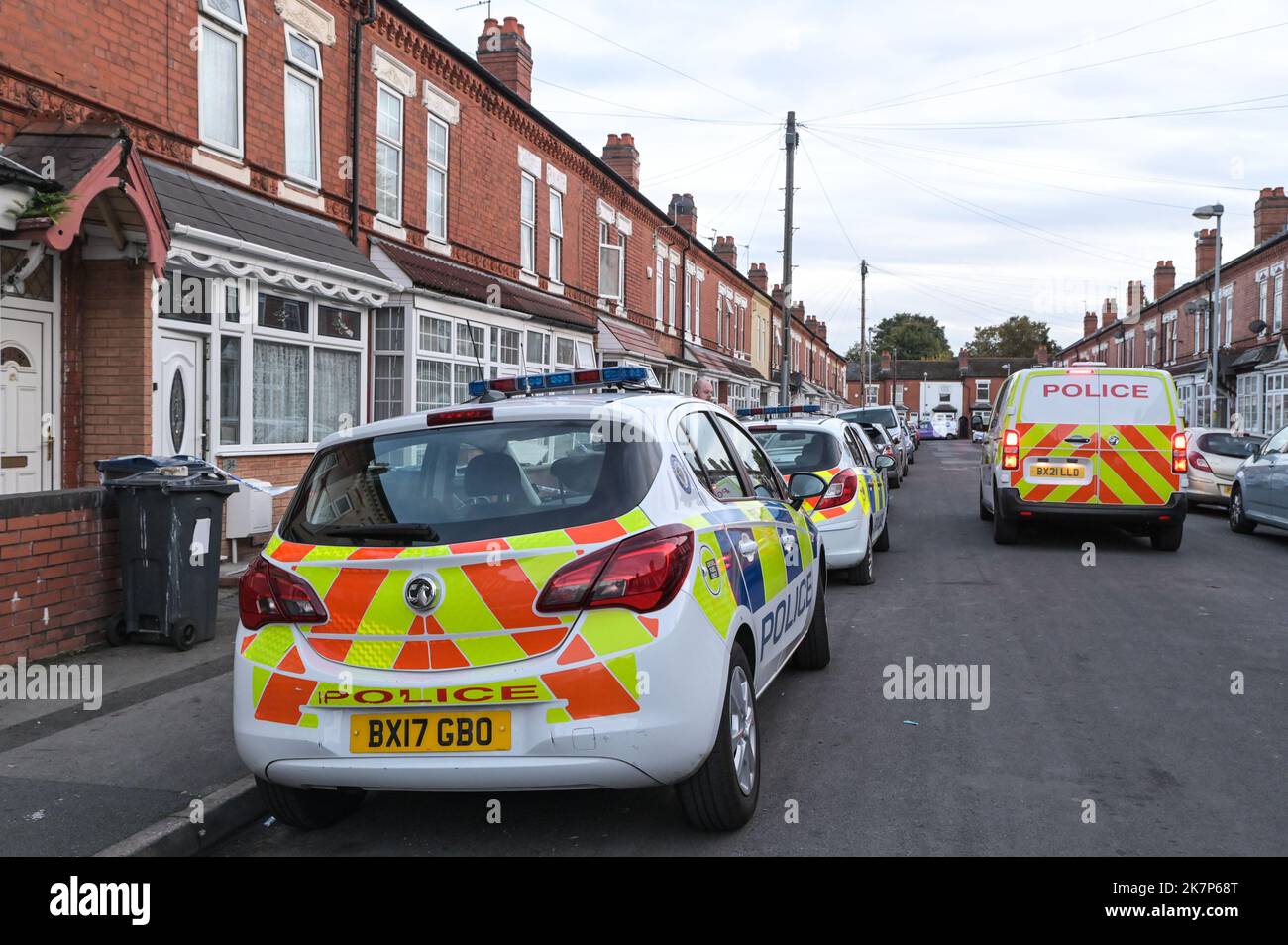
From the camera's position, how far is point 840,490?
995 centimetres

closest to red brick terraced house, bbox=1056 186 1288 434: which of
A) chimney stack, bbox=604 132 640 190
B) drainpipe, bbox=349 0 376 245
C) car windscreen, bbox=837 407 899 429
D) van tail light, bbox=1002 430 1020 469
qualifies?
car windscreen, bbox=837 407 899 429

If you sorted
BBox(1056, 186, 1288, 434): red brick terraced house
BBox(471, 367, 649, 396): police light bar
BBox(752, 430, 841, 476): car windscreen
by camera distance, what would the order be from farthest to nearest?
BBox(1056, 186, 1288, 434): red brick terraced house → BBox(752, 430, 841, 476): car windscreen → BBox(471, 367, 649, 396): police light bar

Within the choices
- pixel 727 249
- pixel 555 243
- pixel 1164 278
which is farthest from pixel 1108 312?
pixel 555 243

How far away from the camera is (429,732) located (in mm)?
3799

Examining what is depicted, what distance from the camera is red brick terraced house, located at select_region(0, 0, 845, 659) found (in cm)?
841

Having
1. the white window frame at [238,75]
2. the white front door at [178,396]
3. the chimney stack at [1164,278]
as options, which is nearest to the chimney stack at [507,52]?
the white window frame at [238,75]

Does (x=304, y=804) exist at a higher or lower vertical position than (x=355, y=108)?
lower

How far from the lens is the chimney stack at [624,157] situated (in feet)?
94.2

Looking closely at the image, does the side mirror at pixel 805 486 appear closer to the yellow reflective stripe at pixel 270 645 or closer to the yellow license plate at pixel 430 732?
the yellow license plate at pixel 430 732

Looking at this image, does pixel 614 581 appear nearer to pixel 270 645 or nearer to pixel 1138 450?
pixel 270 645

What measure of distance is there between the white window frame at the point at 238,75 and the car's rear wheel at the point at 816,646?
8.33 metres

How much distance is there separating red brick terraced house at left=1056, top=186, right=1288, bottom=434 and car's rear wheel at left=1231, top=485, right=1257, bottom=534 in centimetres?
1548

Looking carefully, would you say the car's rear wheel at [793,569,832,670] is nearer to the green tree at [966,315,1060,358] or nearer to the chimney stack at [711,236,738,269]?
the chimney stack at [711,236,738,269]
